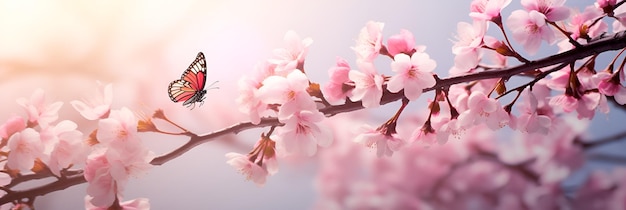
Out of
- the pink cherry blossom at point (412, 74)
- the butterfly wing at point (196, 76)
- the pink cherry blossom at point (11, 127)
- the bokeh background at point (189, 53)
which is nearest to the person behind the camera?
the pink cherry blossom at point (412, 74)

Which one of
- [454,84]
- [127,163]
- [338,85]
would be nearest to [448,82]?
[454,84]

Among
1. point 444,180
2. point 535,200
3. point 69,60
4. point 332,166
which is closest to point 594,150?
point 535,200

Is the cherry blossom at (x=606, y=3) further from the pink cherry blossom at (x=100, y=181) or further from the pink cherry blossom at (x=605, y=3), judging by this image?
the pink cherry blossom at (x=100, y=181)

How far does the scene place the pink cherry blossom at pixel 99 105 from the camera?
2.51ft

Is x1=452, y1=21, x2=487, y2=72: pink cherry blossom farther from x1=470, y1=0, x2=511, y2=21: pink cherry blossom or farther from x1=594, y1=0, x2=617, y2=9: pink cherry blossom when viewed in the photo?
x1=594, y1=0, x2=617, y2=9: pink cherry blossom

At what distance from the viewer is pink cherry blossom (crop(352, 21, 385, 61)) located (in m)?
0.72

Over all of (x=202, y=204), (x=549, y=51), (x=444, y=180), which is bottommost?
(x=444, y=180)

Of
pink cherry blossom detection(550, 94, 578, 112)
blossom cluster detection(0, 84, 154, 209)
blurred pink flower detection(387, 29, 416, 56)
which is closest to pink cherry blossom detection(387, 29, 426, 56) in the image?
blurred pink flower detection(387, 29, 416, 56)

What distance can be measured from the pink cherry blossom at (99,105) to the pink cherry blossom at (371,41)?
0.33 meters

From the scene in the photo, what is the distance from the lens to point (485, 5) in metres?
0.72

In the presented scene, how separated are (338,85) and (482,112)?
7.2 inches

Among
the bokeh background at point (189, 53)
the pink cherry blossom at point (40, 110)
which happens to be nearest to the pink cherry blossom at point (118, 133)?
the pink cherry blossom at point (40, 110)

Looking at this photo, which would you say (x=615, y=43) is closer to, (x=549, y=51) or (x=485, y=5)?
Result: (x=485, y=5)

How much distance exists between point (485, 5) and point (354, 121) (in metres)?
0.71
